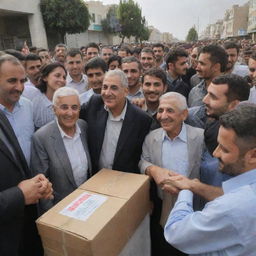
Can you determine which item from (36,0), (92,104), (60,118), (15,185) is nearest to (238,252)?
(15,185)

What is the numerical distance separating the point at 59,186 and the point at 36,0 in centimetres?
2639

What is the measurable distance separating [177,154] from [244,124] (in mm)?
1076

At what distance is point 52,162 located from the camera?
7.86 feet

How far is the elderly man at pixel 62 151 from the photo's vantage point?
2398mm

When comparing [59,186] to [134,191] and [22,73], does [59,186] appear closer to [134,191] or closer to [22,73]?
[134,191]

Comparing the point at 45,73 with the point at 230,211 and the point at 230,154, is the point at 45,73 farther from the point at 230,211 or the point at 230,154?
the point at 230,211

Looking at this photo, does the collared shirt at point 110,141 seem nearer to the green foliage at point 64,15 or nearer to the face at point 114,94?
the face at point 114,94

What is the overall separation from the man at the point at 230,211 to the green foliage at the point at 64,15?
25226 mm

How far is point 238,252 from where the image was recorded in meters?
1.37

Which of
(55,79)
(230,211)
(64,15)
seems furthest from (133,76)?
(64,15)

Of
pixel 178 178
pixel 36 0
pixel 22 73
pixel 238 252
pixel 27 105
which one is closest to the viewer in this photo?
pixel 238 252

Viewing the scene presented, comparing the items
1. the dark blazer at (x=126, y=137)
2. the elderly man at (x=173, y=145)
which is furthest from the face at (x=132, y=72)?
the elderly man at (x=173, y=145)

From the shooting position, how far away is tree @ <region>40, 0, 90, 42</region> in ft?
76.8

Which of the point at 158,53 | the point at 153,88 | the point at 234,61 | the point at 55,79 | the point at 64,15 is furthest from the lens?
the point at 64,15
